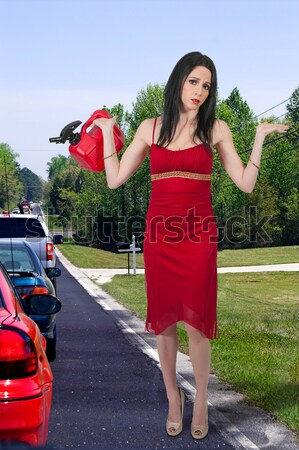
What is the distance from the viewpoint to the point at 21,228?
63.6 ft

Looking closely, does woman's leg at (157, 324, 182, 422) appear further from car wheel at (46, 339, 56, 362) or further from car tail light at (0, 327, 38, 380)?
car wheel at (46, 339, 56, 362)

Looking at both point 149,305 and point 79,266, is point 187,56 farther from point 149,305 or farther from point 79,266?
point 79,266

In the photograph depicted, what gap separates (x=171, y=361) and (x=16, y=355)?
4.00 feet

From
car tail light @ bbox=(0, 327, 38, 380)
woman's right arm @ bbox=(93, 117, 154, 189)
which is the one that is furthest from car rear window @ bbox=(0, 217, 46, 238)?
car tail light @ bbox=(0, 327, 38, 380)

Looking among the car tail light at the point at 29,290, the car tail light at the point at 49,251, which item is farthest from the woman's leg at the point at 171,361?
the car tail light at the point at 49,251

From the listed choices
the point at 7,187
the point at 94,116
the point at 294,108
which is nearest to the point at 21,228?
the point at 7,187

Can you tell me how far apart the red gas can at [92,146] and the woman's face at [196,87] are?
0.38 metres

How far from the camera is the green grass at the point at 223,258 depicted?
47787 millimetres

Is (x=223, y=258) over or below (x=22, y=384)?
below

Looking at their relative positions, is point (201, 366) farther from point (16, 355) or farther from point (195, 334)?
point (16, 355)

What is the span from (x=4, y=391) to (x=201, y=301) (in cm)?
114

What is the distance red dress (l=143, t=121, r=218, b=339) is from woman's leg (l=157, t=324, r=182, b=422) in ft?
0.60

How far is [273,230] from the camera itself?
3342 inches

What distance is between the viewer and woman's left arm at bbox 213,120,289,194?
14.2ft
